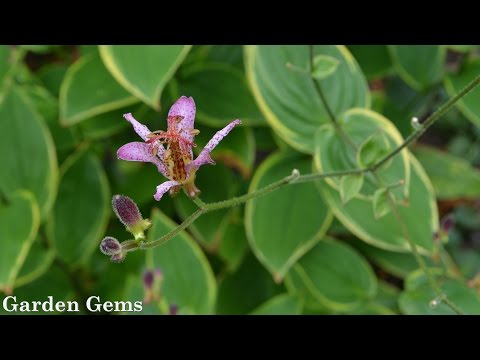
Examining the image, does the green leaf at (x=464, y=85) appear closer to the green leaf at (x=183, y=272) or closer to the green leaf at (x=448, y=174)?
the green leaf at (x=448, y=174)

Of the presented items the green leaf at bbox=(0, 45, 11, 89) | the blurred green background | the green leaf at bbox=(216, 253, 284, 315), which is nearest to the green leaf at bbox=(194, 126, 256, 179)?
the blurred green background

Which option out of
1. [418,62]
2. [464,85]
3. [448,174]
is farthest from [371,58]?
[448,174]

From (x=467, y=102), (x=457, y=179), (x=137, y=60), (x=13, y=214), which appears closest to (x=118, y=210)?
(x=137, y=60)

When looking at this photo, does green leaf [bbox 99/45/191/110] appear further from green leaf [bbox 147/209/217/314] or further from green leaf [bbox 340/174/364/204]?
green leaf [bbox 340/174/364/204]

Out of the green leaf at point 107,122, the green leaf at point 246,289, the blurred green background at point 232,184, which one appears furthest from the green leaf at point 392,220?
the green leaf at point 107,122

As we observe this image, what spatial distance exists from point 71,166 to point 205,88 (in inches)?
14.2

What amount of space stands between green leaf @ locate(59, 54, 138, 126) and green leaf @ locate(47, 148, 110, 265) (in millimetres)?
133

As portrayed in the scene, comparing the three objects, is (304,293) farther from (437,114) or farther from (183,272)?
(437,114)

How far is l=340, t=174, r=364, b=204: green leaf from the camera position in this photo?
3.18 ft

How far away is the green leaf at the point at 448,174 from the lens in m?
1.50

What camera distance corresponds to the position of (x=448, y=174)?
1.53 m

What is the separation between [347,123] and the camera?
1.23 metres

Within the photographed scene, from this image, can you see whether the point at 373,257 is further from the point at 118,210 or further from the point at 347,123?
the point at 118,210

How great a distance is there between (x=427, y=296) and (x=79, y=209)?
0.79 m
